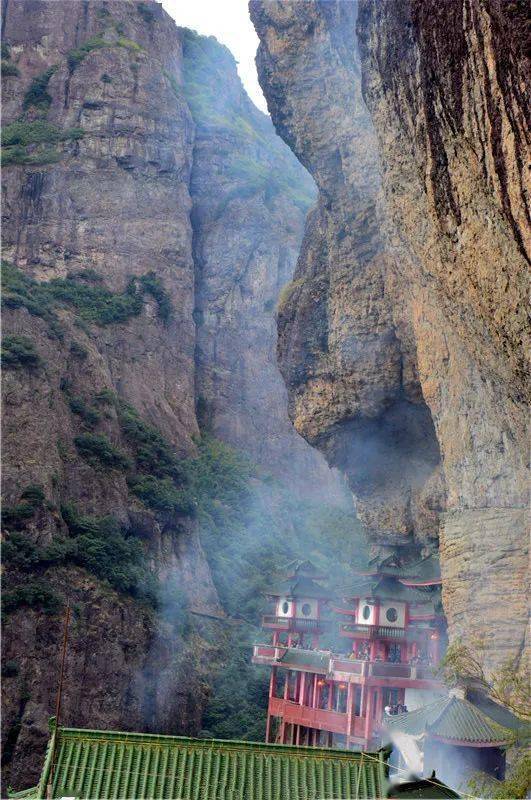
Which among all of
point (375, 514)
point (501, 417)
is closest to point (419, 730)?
point (501, 417)

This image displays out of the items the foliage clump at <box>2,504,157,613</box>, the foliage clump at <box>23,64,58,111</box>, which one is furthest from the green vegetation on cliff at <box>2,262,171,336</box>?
the foliage clump at <box>23,64,58,111</box>

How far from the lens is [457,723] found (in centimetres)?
1477

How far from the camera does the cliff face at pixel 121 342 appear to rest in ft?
94.2

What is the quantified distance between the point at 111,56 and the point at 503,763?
45.2 m

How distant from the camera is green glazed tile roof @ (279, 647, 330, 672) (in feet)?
72.6

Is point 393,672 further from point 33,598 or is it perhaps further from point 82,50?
point 82,50

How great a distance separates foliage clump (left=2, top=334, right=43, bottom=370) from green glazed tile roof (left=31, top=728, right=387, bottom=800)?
2271cm

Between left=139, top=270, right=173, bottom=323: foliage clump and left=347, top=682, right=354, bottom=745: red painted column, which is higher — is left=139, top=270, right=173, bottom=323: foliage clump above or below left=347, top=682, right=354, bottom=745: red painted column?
above

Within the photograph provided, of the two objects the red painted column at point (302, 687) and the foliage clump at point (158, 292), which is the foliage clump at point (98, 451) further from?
the foliage clump at point (158, 292)

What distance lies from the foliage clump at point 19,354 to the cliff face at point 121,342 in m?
0.07

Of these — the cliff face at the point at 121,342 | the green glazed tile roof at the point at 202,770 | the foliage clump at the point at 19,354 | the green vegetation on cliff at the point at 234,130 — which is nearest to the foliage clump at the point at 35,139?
the cliff face at the point at 121,342

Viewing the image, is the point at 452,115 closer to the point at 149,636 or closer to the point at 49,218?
the point at 149,636

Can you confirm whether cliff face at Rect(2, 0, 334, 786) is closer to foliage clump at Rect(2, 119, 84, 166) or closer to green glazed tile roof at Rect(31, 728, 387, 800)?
foliage clump at Rect(2, 119, 84, 166)

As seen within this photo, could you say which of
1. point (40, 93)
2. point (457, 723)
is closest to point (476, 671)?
point (457, 723)
